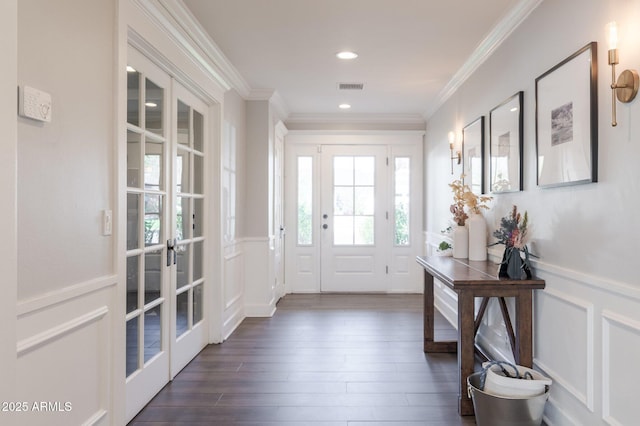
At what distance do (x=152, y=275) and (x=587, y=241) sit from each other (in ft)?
7.90

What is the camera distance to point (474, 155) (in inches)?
140

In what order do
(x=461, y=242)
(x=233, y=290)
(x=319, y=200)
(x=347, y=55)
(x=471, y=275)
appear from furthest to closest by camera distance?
(x=319, y=200), (x=233, y=290), (x=347, y=55), (x=461, y=242), (x=471, y=275)

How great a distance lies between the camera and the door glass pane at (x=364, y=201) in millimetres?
5863

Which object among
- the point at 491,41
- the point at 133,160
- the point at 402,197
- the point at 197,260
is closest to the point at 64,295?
the point at 133,160

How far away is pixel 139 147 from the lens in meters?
2.41

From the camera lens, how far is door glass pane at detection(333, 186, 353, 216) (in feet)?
19.2

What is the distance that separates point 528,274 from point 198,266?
2.42 metres

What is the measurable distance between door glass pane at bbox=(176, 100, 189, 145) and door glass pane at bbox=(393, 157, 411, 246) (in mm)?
3417

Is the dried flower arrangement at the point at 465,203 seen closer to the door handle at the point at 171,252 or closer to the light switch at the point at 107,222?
the door handle at the point at 171,252

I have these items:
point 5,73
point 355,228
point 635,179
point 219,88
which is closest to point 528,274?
point 635,179

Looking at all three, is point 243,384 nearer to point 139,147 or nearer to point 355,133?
point 139,147

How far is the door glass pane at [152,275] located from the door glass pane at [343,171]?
11.4 ft

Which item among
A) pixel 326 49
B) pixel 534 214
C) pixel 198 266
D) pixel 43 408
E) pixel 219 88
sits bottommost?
pixel 43 408

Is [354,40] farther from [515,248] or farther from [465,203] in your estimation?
[515,248]
